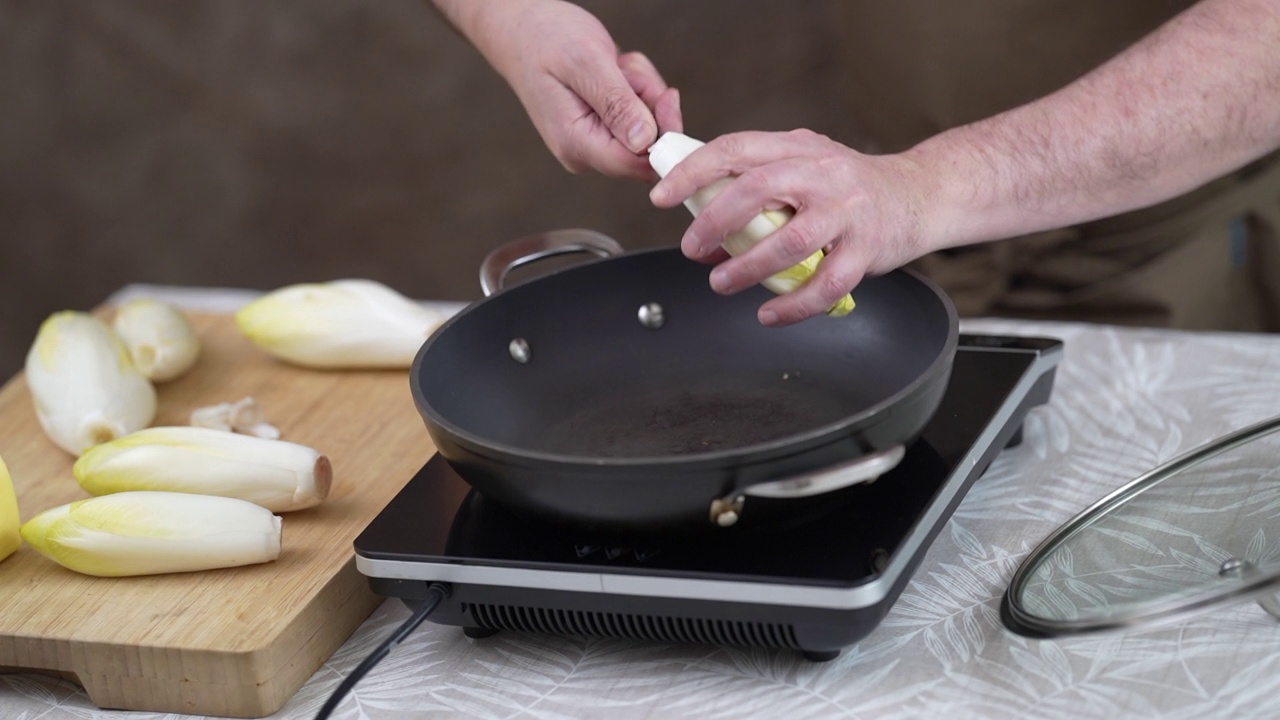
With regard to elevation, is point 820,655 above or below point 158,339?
below

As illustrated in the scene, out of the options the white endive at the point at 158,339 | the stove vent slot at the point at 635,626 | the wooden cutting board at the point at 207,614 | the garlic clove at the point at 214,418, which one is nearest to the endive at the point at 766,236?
the stove vent slot at the point at 635,626

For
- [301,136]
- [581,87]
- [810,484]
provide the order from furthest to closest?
[301,136] < [581,87] < [810,484]

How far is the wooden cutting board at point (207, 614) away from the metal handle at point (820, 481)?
305mm

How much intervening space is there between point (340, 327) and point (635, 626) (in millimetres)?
509

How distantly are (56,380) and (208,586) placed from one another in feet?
1.11

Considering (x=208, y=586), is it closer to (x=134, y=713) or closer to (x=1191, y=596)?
(x=134, y=713)

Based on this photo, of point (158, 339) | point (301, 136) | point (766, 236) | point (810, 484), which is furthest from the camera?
point (301, 136)

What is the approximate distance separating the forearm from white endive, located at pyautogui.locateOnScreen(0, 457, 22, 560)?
67cm

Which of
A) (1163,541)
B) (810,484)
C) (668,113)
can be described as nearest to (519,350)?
(668,113)

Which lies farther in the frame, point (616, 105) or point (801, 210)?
point (616, 105)

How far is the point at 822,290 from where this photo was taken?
0.79m

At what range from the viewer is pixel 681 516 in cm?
70

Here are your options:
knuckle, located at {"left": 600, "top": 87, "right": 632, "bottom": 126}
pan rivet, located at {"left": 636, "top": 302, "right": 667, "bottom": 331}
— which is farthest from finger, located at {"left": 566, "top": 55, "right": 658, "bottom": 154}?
pan rivet, located at {"left": 636, "top": 302, "right": 667, "bottom": 331}

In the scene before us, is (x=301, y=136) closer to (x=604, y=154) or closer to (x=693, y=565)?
(x=604, y=154)
